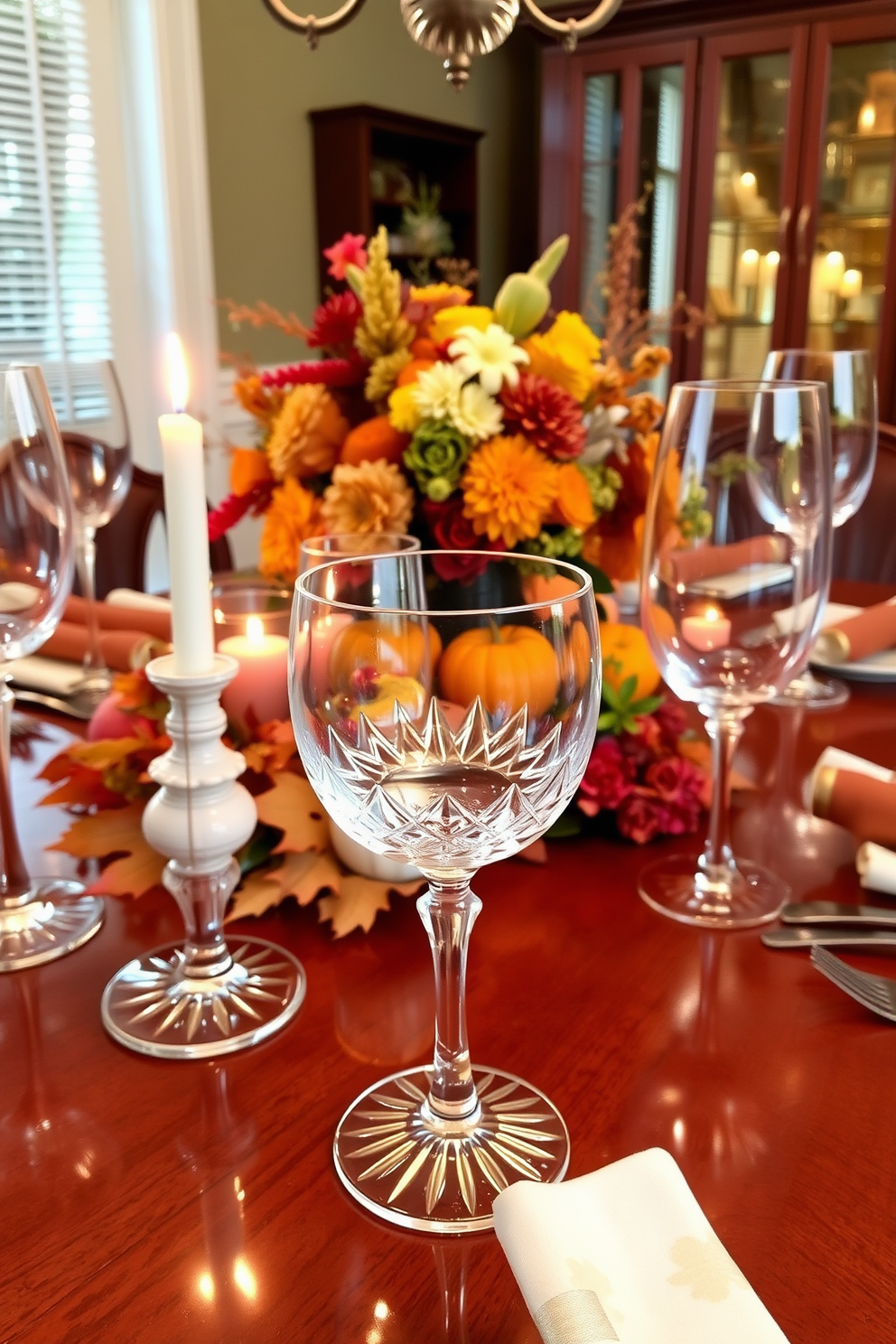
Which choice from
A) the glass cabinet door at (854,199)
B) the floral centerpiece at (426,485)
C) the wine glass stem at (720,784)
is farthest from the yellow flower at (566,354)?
the glass cabinet door at (854,199)

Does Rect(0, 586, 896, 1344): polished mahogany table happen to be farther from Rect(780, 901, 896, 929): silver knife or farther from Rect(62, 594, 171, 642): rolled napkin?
Rect(62, 594, 171, 642): rolled napkin

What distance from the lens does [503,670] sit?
1.33 feet

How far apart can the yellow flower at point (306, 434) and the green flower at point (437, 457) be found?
0.08 meters

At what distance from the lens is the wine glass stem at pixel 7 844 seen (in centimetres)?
64

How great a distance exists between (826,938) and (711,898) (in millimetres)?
71

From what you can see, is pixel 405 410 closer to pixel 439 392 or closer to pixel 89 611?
pixel 439 392

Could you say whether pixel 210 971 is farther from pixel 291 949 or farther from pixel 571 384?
pixel 571 384

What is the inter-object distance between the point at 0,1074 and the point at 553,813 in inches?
11.4

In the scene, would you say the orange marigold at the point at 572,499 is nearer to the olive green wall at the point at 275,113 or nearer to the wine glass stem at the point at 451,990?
the wine glass stem at the point at 451,990

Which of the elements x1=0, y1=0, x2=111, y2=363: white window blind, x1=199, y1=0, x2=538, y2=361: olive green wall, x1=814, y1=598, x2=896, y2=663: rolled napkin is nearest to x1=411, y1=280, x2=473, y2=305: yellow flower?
x1=814, y1=598, x2=896, y2=663: rolled napkin

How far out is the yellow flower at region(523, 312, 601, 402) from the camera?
2.53 feet

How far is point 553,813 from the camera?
1.44 feet

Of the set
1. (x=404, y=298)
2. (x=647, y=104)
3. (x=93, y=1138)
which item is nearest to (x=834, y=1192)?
(x=93, y=1138)

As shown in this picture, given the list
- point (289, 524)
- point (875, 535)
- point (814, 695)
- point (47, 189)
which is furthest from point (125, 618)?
point (47, 189)
